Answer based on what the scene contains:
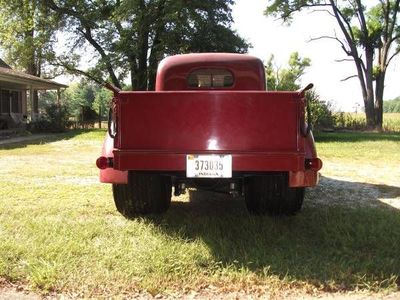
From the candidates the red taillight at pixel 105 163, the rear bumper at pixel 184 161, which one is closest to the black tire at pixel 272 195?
the rear bumper at pixel 184 161

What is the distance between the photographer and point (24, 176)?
327 inches

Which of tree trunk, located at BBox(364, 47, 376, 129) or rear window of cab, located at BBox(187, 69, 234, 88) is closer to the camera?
rear window of cab, located at BBox(187, 69, 234, 88)

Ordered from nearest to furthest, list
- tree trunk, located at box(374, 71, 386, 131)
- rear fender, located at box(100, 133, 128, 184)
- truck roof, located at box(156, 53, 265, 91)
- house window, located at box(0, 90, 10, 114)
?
rear fender, located at box(100, 133, 128, 184), truck roof, located at box(156, 53, 265, 91), house window, located at box(0, 90, 10, 114), tree trunk, located at box(374, 71, 386, 131)

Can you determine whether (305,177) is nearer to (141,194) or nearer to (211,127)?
(211,127)

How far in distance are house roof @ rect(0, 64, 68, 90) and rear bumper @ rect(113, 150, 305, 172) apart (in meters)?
17.9

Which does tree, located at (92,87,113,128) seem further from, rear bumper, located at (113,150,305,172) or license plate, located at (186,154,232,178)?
license plate, located at (186,154,232,178)

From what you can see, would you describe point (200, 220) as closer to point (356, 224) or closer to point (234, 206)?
point (234, 206)

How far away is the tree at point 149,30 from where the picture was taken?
2603cm

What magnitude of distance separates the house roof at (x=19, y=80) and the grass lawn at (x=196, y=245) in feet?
53.5

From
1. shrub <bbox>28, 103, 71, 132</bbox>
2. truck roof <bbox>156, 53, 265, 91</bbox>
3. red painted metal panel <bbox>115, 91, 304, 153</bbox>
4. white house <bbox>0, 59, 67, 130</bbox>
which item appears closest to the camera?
red painted metal panel <bbox>115, 91, 304, 153</bbox>

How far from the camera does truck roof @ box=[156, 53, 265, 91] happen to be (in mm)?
6164

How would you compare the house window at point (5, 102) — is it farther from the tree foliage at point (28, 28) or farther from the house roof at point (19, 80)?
the tree foliage at point (28, 28)

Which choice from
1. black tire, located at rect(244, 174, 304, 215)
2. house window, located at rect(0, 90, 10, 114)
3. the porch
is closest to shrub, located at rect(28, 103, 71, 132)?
the porch

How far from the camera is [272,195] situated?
5.00m
